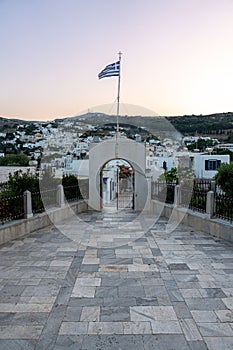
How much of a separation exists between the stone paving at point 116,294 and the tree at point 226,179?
2.61 metres

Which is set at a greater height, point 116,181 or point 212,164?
point 212,164

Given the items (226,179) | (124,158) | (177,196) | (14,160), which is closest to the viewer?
(226,179)

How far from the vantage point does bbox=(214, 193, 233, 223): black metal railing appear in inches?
273

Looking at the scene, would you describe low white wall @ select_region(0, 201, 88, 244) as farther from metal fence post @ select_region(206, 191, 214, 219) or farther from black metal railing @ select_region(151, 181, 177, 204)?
metal fence post @ select_region(206, 191, 214, 219)

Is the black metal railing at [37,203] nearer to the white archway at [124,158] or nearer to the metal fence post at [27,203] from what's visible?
the metal fence post at [27,203]

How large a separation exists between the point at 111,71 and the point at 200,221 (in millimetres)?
6661

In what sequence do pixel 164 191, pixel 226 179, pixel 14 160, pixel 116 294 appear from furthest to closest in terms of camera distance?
1. pixel 14 160
2. pixel 164 191
3. pixel 226 179
4. pixel 116 294

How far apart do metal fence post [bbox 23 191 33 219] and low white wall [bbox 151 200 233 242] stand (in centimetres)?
474

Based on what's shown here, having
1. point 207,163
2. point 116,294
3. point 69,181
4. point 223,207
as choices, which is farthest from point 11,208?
point 207,163

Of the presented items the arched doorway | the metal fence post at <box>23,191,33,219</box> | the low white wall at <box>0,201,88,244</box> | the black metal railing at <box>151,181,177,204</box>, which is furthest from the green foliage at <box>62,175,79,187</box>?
the arched doorway

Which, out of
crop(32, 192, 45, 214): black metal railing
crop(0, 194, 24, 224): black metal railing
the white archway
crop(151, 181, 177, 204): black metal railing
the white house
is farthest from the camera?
the white house

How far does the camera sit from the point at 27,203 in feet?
24.5

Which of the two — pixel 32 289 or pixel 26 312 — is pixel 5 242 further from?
pixel 26 312

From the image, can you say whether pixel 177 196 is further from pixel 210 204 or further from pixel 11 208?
pixel 11 208
